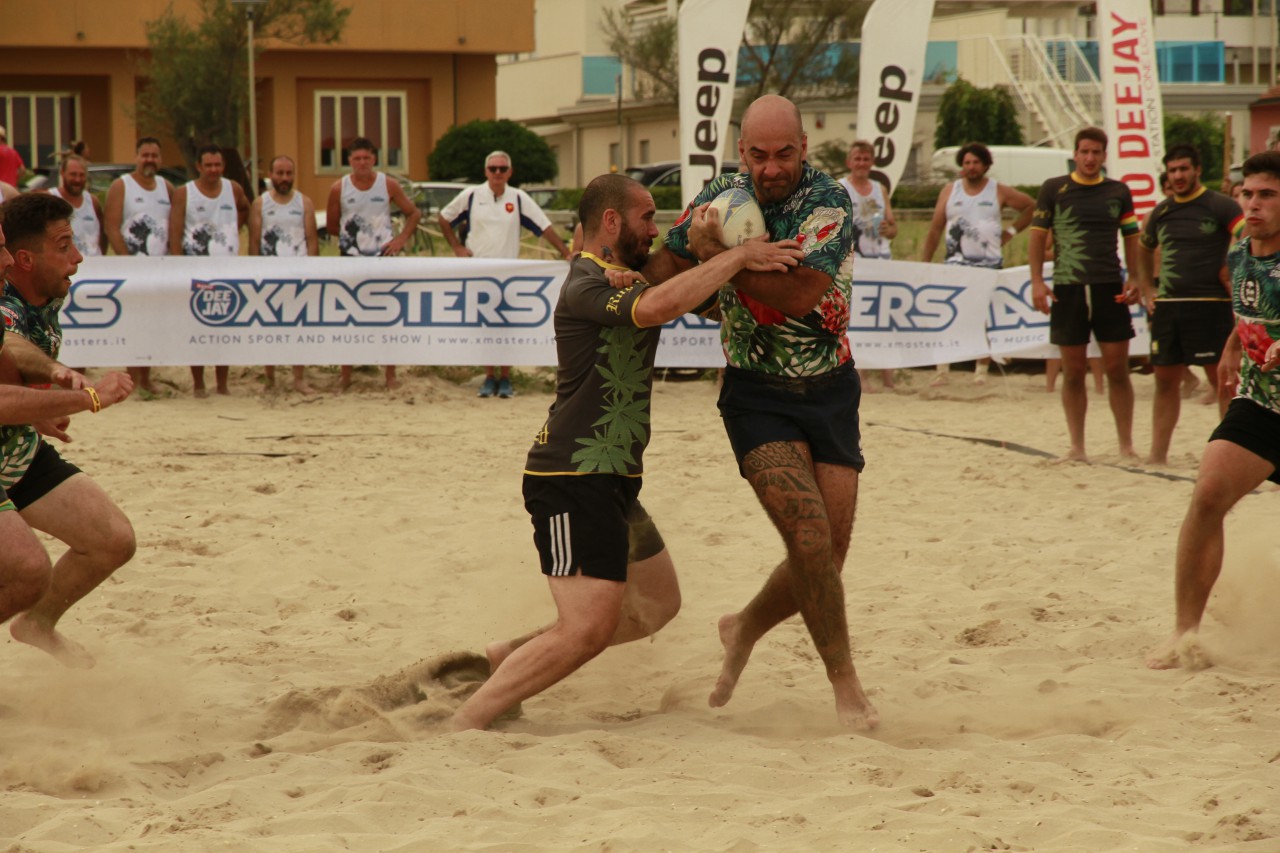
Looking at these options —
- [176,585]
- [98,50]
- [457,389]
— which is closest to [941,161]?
[98,50]

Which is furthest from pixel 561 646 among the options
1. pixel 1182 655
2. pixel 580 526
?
pixel 1182 655

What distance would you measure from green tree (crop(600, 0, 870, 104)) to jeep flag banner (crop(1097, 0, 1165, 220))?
Answer: 26.9 m

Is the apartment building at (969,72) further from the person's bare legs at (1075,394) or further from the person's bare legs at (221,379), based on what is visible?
the person's bare legs at (1075,394)

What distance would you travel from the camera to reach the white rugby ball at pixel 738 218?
13.6 feet

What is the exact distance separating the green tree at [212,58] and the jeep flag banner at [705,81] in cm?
1983

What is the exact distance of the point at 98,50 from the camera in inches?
1342

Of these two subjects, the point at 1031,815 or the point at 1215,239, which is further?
the point at 1215,239

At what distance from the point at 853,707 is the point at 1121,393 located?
5332 millimetres

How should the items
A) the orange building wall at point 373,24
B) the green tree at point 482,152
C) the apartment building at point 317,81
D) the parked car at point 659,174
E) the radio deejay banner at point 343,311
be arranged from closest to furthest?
the radio deejay banner at point 343,311, the parked car at point 659,174, the orange building wall at point 373,24, the green tree at point 482,152, the apartment building at point 317,81

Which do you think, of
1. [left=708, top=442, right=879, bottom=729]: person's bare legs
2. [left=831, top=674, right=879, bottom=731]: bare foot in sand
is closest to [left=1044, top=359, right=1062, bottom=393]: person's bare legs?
[left=708, top=442, right=879, bottom=729]: person's bare legs

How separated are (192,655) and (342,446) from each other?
4353 mm

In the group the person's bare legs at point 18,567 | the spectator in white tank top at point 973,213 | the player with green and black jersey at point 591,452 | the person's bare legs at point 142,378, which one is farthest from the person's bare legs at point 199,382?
the player with green and black jersey at point 591,452

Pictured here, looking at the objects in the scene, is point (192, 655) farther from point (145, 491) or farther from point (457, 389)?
point (457, 389)

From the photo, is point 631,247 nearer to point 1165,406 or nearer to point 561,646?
point 561,646
